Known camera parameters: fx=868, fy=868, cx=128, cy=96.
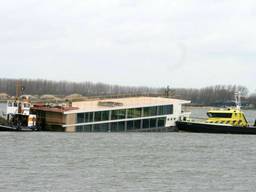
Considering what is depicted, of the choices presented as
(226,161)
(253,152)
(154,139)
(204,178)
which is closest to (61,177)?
(204,178)

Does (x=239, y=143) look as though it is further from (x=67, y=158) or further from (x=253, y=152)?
(x=67, y=158)

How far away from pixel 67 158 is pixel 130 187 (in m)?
16.7

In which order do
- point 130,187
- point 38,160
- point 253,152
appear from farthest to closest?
point 253,152 → point 38,160 → point 130,187

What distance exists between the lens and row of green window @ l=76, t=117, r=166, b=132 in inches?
3971

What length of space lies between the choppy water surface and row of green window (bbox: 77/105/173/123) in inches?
75.4

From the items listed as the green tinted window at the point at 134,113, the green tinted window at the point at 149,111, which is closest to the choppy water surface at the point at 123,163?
the green tinted window at the point at 134,113

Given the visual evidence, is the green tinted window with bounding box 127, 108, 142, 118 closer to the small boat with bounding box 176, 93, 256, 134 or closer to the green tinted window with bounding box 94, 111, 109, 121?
the green tinted window with bounding box 94, 111, 109, 121

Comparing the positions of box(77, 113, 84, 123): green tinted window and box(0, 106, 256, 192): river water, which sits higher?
box(77, 113, 84, 123): green tinted window

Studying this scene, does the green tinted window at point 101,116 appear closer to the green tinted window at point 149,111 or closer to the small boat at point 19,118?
the green tinted window at point 149,111

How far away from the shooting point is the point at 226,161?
7425 cm

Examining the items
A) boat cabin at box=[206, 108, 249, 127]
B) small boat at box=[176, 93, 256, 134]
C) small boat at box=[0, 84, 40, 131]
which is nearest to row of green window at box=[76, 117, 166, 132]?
small boat at box=[176, 93, 256, 134]

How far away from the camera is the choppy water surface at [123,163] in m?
57.5

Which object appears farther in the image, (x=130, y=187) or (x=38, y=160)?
(x=38, y=160)

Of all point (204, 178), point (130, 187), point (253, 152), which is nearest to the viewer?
point (130, 187)
